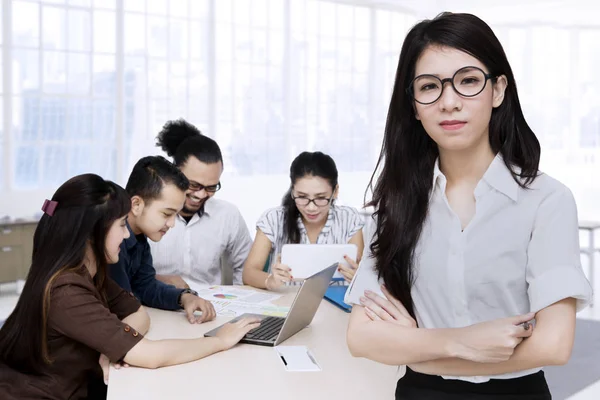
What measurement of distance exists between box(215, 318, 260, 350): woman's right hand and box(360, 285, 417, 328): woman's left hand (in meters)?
0.79

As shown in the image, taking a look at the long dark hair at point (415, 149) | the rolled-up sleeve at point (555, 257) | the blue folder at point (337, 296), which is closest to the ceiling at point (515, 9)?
the blue folder at point (337, 296)

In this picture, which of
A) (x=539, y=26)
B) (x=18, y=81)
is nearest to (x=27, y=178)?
(x=18, y=81)

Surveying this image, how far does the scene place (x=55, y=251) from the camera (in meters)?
2.01

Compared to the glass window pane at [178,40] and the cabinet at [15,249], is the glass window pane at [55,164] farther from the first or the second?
the glass window pane at [178,40]

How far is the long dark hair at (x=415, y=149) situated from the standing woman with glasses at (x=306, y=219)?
174cm

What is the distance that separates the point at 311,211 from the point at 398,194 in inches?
74.6

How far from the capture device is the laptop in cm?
219

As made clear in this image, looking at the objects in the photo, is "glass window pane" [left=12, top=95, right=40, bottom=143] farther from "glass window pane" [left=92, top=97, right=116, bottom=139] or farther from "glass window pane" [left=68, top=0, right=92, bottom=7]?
"glass window pane" [left=68, top=0, right=92, bottom=7]

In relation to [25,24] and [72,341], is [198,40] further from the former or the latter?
[72,341]

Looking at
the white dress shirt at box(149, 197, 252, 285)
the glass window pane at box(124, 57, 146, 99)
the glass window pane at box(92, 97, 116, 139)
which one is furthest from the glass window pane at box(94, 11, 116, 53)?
the white dress shirt at box(149, 197, 252, 285)

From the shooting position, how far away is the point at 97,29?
6391 millimetres

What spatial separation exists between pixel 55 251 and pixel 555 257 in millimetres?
1389

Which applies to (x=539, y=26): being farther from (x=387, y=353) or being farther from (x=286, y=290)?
(x=387, y=353)

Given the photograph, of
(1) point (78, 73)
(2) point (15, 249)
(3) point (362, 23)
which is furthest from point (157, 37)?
(3) point (362, 23)
